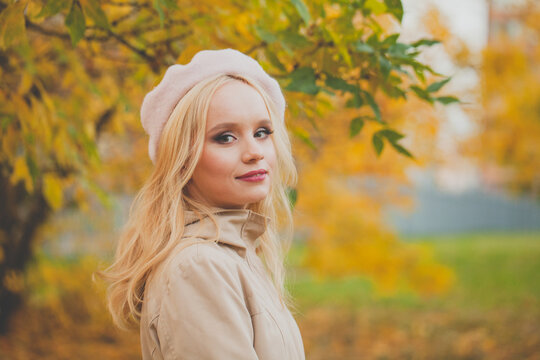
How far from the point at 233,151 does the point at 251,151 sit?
0.17 ft

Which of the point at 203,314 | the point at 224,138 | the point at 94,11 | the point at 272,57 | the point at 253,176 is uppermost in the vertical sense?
the point at 94,11

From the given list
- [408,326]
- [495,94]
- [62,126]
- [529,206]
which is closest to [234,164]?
[62,126]

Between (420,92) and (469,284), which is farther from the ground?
(420,92)

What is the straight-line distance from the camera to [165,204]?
1.55 meters

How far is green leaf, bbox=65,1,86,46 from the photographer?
168 centimetres

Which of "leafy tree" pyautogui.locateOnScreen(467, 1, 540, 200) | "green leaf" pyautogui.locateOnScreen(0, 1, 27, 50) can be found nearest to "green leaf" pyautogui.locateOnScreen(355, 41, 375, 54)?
"green leaf" pyautogui.locateOnScreen(0, 1, 27, 50)

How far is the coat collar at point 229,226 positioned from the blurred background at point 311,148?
54 centimetres

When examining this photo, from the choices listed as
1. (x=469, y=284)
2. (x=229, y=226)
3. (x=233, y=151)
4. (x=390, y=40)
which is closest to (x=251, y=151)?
(x=233, y=151)

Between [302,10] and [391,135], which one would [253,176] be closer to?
[302,10]

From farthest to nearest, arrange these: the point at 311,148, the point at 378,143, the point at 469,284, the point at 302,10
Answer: the point at 469,284 → the point at 311,148 → the point at 378,143 → the point at 302,10

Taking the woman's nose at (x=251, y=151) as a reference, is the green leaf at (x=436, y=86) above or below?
above

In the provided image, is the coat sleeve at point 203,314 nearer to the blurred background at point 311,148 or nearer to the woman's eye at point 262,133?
the woman's eye at point 262,133

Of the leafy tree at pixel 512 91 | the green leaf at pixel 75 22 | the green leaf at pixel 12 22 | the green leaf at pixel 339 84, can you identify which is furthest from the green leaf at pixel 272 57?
the leafy tree at pixel 512 91

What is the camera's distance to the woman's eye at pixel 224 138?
1524 mm
